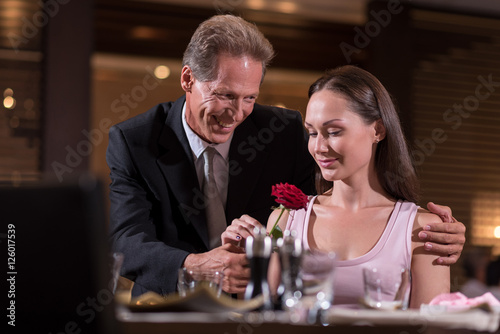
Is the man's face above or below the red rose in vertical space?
above

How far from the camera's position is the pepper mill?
1.09m

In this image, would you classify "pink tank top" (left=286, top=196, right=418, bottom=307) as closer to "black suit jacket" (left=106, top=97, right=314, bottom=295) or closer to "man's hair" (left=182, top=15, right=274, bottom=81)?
"black suit jacket" (left=106, top=97, right=314, bottom=295)

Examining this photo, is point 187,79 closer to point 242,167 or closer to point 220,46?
point 220,46

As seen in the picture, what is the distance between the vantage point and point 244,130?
254cm

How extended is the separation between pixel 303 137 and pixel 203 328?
68.6 inches

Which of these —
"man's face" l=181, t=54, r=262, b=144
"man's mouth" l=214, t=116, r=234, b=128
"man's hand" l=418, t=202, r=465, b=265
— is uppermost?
"man's face" l=181, t=54, r=262, b=144

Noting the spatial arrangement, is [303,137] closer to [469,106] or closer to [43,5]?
[43,5]

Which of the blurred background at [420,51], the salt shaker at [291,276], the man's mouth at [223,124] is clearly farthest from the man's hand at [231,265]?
the blurred background at [420,51]

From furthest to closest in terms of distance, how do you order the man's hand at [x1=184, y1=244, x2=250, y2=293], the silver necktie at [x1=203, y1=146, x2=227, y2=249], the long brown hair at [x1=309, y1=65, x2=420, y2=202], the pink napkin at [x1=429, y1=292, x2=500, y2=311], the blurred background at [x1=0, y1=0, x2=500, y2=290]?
the blurred background at [x1=0, y1=0, x2=500, y2=290] → the silver necktie at [x1=203, y1=146, x2=227, y2=249] → the long brown hair at [x1=309, y1=65, x2=420, y2=202] → the man's hand at [x1=184, y1=244, x2=250, y2=293] → the pink napkin at [x1=429, y1=292, x2=500, y2=311]

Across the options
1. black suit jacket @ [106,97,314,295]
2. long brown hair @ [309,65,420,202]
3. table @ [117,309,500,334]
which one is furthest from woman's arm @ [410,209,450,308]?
table @ [117,309,500,334]

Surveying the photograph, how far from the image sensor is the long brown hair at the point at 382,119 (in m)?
2.04

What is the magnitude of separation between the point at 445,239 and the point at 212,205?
0.87 metres

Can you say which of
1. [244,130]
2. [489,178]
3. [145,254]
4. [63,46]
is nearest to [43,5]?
[63,46]

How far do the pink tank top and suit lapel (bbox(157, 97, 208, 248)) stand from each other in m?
0.43
